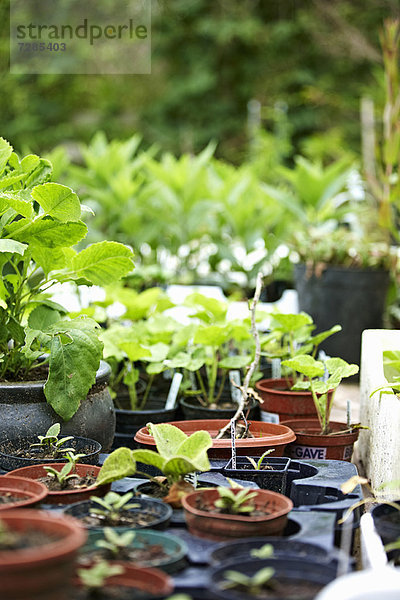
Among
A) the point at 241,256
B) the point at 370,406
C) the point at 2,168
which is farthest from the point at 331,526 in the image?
the point at 241,256

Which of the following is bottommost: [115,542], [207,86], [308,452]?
[308,452]

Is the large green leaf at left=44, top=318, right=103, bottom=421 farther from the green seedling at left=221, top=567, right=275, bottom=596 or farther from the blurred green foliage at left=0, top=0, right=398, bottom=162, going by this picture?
the blurred green foliage at left=0, top=0, right=398, bottom=162

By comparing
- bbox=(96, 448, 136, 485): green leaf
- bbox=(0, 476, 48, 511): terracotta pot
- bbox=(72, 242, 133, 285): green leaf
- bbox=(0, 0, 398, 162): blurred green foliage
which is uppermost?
bbox=(0, 0, 398, 162): blurred green foliage

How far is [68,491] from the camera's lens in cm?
134

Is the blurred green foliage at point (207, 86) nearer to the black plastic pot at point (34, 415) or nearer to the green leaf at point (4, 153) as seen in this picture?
the green leaf at point (4, 153)

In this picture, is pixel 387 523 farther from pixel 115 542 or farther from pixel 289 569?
pixel 115 542

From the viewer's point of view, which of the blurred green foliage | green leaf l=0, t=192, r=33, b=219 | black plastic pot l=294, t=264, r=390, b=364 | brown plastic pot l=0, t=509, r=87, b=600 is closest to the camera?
brown plastic pot l=0, t=509, r=87, b=600

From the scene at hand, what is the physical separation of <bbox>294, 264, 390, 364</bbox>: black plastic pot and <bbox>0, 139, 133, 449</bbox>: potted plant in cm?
203

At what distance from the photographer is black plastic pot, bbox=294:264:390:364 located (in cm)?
370

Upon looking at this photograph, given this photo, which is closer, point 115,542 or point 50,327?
point 115,542

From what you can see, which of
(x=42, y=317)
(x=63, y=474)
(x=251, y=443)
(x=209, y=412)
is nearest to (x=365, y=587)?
(x=63, y=474)

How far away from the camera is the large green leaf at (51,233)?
171cm

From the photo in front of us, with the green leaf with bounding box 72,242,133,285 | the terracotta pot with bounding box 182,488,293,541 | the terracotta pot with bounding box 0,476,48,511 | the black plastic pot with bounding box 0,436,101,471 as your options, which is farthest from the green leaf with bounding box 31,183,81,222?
the terracotta pot with bounding box 182,488,293,541

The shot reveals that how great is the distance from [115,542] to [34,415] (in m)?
0.75
